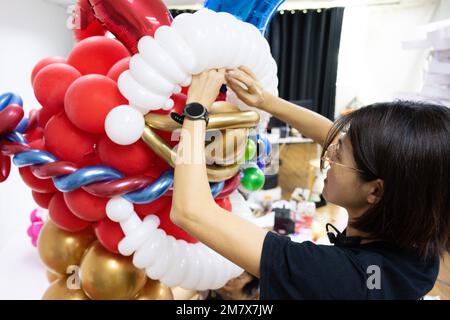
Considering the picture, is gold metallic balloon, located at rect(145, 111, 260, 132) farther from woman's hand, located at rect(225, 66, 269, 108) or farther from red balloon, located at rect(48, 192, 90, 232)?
red balloon, located at rect(48, 192, 90, 232)

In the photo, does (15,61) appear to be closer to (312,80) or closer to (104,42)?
(104,42)

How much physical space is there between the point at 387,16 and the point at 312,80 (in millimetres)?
1220

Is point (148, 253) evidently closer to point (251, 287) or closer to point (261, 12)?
point (261, 12)

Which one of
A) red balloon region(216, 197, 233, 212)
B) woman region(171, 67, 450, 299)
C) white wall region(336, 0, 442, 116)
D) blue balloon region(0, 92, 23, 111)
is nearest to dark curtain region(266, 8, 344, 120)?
white wall region(336, 0, 442, 116)

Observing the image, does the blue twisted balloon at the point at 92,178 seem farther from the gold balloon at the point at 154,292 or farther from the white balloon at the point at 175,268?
the gold balloon at the point at 154,292

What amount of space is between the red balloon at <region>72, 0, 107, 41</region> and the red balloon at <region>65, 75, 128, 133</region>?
0.75ft

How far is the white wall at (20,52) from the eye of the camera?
4.48 ft

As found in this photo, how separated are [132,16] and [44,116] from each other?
0.36 metres

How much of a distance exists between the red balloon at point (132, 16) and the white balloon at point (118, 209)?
36cm

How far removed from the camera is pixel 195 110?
23.6 inches

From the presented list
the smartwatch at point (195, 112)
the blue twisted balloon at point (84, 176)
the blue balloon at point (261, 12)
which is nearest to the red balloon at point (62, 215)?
the blue twisted balloon at point (84, 176)

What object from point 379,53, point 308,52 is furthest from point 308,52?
point 379,53
